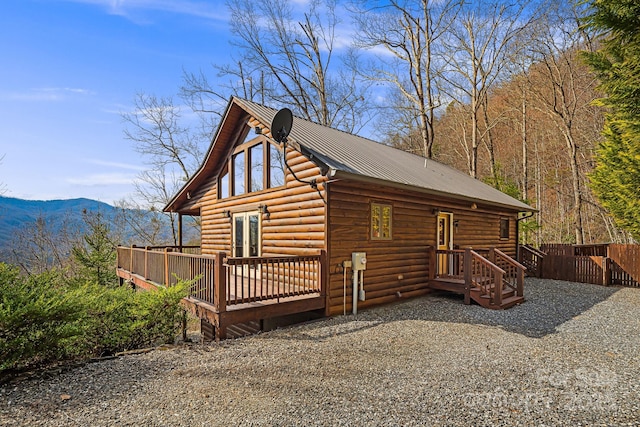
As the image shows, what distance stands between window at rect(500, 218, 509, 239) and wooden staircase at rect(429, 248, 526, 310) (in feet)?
13.6

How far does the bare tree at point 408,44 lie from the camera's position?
19.8 meters

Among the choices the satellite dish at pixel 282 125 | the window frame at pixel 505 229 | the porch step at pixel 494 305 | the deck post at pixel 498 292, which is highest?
the satellite dish at pixel 282 125

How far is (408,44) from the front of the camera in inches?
824

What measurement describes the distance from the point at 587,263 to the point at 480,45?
14142 millimetres

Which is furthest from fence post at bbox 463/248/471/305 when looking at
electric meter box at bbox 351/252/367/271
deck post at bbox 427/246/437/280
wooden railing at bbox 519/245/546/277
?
A: wooden railing at bbox 519/245/546/277

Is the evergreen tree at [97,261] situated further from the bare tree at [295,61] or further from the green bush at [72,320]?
the bare tree at [295,61]

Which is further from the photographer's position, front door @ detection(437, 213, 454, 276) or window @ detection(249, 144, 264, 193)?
front door @ detection(437, 213, 454, 276)

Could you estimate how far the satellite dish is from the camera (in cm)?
732

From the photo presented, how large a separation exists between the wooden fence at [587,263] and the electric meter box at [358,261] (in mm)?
10162

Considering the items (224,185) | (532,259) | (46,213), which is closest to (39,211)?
(46,213)

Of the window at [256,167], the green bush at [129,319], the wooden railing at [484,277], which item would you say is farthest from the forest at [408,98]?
the green bush at [129,319]

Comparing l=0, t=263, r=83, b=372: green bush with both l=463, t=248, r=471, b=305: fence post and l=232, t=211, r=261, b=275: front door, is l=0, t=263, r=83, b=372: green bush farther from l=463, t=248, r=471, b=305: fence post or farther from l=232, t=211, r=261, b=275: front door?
l=463, t=248, r=471, b=305: fence post

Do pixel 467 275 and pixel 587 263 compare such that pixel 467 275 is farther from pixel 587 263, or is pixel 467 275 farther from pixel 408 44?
pixel 408 44

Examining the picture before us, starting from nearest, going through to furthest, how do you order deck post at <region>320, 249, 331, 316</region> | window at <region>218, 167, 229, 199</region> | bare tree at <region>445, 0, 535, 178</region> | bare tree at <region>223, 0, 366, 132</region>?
1. deck post at <region>320, 249, 331, 316</region>
2. window at <region>218, 167, 229, 199</region>
3. bare tree at <region>445, 0, 535, 178</region>
4. bare tree at <region>223, 0, 366, 132</region>
